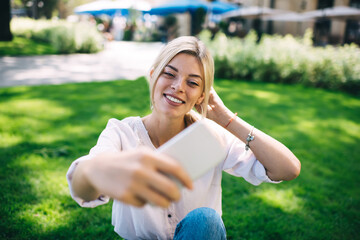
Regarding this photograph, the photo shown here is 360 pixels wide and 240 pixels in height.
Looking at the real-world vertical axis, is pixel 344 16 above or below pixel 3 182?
above

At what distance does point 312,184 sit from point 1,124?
4.49 metres

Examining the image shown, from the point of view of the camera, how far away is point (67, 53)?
12.0m

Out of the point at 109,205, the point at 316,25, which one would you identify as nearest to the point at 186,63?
the point at 109,205

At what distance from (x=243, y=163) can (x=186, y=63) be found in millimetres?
683

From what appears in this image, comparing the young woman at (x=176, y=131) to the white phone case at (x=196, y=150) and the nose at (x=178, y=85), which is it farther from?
the white phone case at (x=196, y=150)

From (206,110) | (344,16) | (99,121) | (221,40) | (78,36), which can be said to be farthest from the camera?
(344,16)

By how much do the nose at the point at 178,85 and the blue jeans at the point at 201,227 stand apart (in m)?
0.67

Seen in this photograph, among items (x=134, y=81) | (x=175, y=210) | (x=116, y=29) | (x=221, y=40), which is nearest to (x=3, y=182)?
(x=175, y=210)

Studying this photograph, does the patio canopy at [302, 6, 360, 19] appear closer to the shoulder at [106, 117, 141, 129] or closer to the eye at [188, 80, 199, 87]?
the eye at [188, 80, 199, 87]

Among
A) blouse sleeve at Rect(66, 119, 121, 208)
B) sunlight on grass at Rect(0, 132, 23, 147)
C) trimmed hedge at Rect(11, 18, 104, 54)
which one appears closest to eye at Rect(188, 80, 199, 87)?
blouse sleeve at Rect(66, 119, 121, 208)

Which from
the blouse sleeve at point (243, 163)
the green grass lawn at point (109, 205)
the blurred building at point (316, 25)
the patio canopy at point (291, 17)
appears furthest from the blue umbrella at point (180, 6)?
the blouse sleeve at point (243, 163)

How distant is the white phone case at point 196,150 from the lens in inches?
28.2

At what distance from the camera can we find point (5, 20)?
12.8 metres

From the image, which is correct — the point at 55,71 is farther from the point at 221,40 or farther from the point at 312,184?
the point at 312,184
